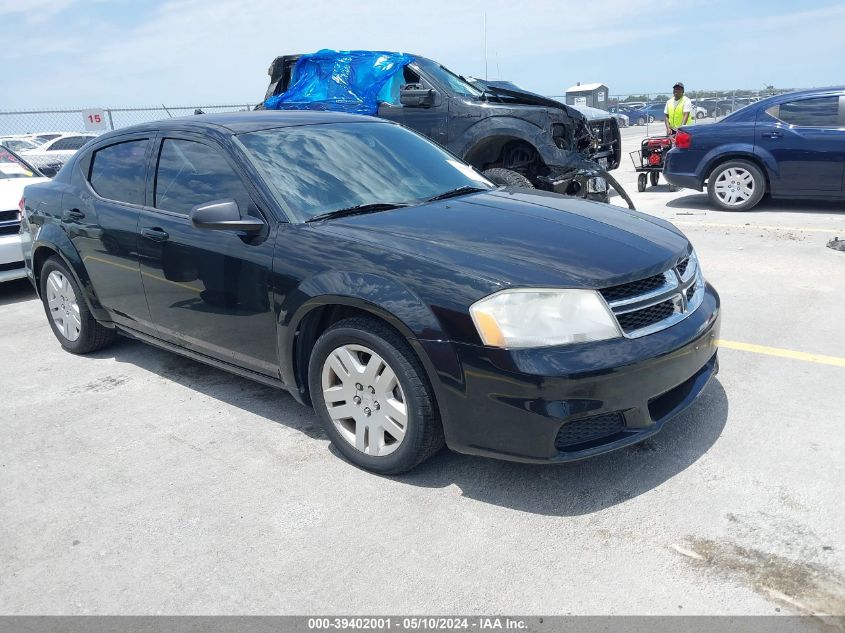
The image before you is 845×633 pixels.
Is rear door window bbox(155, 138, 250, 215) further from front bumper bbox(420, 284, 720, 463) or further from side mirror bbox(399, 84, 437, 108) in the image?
side mirror bbox(399, 84, 437, 108)

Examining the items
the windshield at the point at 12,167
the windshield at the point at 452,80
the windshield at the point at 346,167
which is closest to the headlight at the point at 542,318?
the windshield at the point at 346,167

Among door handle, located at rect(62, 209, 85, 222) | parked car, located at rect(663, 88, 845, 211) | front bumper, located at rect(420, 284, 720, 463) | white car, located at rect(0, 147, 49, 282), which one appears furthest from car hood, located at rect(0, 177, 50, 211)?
parked car, located at rect(663, 88, 845, 211)

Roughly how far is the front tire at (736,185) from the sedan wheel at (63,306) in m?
8.06

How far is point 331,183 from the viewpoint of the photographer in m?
3.82

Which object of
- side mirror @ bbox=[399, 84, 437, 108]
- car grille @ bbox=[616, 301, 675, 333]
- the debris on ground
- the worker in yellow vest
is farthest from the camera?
the worker in yellow vest

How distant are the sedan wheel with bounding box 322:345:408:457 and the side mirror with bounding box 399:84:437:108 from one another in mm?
6045

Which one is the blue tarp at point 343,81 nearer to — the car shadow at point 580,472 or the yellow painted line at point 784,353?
the yellow painted line at point 784,353

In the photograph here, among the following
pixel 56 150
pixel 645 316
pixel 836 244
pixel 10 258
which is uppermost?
pixel 56 150

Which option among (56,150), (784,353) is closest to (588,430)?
(784,353)

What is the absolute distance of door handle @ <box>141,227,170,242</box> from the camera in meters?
4.09

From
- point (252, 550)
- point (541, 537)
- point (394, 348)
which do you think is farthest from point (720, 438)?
point (252, 550)

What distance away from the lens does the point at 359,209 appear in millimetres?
3703

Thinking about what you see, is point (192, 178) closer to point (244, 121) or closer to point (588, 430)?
point (244, 121)

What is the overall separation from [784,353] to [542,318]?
2.45m
